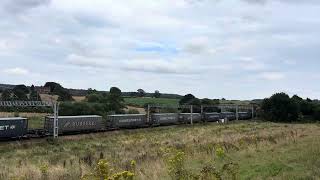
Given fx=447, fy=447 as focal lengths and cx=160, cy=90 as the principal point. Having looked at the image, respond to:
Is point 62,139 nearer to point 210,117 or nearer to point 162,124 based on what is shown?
point 162,124

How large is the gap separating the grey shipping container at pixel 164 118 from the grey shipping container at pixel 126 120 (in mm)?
2324

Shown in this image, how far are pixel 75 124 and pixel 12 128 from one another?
12775mm

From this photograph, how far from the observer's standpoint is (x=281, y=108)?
116m

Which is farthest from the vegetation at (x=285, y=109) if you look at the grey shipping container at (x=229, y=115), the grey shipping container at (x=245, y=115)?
the grey shipping container at (x=229, y=115)

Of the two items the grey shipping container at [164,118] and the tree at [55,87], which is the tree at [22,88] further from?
the grey shipping container at [164,118]

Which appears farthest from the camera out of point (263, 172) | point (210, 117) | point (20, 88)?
point (20, 88)

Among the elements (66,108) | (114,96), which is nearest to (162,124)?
(66,108)

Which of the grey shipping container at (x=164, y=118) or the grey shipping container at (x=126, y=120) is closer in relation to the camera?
the grey shipping container at (x=126, y=120)

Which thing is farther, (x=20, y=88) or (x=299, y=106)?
(x=20, y=88)

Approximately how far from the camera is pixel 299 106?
118 meters

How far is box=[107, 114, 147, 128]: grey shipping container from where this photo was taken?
71.3 m

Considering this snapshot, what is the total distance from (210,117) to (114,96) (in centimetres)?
2659

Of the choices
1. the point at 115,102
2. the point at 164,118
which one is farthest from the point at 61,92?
the point at 164,118

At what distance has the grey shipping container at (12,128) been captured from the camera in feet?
155
